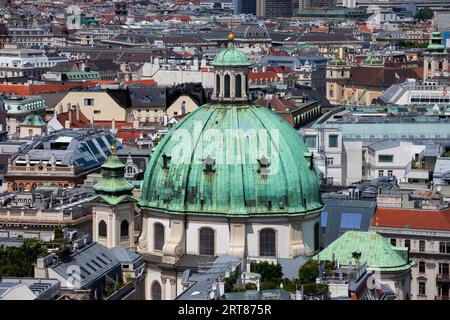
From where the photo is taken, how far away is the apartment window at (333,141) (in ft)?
269

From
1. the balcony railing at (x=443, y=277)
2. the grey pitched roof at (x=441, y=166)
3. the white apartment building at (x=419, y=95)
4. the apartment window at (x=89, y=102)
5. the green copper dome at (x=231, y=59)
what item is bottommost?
the balcony railing at (x=443, y=277)

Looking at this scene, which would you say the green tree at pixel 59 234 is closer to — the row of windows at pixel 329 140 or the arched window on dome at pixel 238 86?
the arched window on dome at pixel 238 86

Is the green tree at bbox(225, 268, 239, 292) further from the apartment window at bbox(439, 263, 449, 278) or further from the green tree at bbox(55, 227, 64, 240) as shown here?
the apartment window at bbox(439, 263, 449, 278)

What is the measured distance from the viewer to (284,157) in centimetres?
5472

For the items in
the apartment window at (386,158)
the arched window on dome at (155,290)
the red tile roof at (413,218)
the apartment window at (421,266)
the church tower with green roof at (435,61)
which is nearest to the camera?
the arched window on dome at (155,290)

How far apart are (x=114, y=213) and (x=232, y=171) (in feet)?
16.7

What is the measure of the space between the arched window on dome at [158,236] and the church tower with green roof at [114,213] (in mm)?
1482

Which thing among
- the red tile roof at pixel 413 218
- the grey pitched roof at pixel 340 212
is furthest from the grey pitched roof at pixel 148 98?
the red tile roof at pixel 413 218

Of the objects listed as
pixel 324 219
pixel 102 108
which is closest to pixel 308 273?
pixel 324 219

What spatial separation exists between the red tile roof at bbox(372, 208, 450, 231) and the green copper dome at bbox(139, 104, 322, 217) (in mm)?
8078

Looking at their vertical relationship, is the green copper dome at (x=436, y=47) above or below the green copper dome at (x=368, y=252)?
above

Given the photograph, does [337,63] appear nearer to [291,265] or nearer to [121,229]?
[121,229]

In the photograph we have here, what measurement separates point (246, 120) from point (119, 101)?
6249 cm
